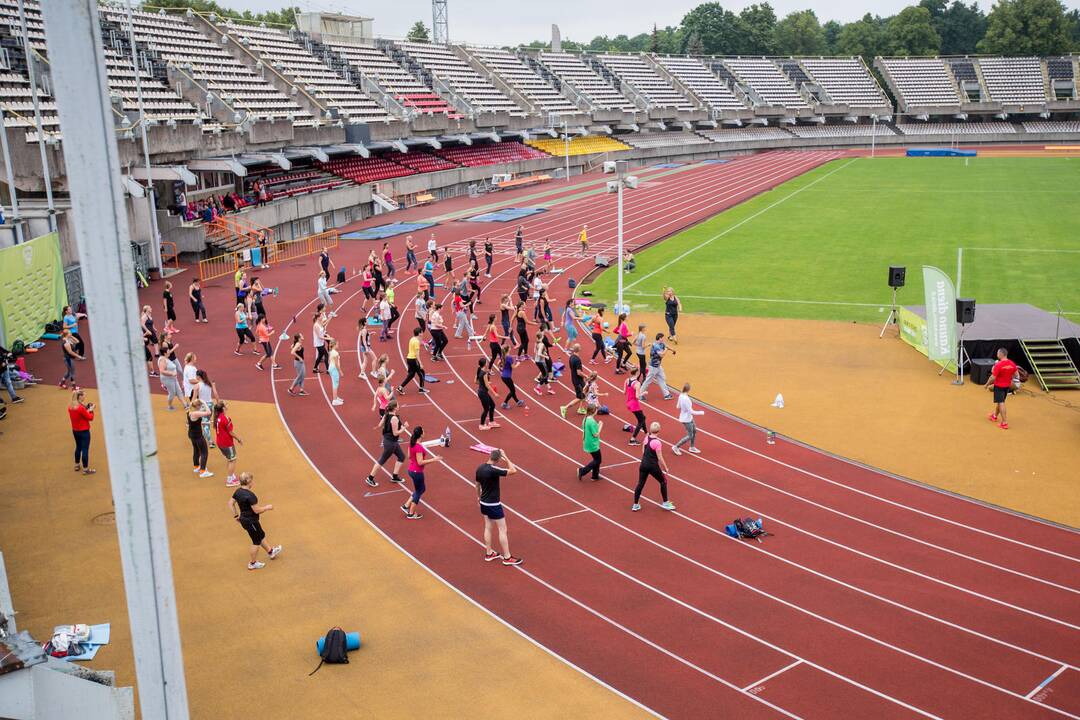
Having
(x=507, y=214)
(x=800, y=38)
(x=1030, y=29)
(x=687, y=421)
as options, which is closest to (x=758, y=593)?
(x=687, y=421)

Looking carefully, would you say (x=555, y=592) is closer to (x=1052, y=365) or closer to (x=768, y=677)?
(x=768, y=677)

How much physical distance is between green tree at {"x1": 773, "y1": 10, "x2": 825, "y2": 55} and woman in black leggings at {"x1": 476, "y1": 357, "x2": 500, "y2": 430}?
136 m

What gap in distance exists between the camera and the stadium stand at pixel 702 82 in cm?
9988

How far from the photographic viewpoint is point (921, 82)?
352ft

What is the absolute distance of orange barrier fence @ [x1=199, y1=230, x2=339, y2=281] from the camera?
36.4 metres

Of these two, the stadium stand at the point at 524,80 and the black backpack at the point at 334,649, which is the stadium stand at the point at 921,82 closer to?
the stadium stand at the point at 524,80

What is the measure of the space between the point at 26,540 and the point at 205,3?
92861mm

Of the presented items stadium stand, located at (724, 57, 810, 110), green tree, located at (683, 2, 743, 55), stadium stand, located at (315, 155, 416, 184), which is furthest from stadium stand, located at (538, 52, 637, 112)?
green tree, located at (683, 2, 743, 55)

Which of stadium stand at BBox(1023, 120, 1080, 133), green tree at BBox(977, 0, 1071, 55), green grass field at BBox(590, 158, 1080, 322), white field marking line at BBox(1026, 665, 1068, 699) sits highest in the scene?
green tree at BBox(977, 0, 1071, 55)

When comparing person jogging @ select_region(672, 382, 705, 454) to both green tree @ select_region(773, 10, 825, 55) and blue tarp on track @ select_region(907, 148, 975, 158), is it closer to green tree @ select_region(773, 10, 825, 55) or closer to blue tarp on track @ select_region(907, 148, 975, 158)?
blue tarp on track @ select_region(907, 148, 975, 158)

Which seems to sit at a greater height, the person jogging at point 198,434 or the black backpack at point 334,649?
the person jogging at point 198,434

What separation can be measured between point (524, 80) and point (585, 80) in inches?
404

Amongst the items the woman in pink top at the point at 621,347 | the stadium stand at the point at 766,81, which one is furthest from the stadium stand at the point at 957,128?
the woman in pink top at the point at 621,347

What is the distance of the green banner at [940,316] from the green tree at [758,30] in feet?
394
